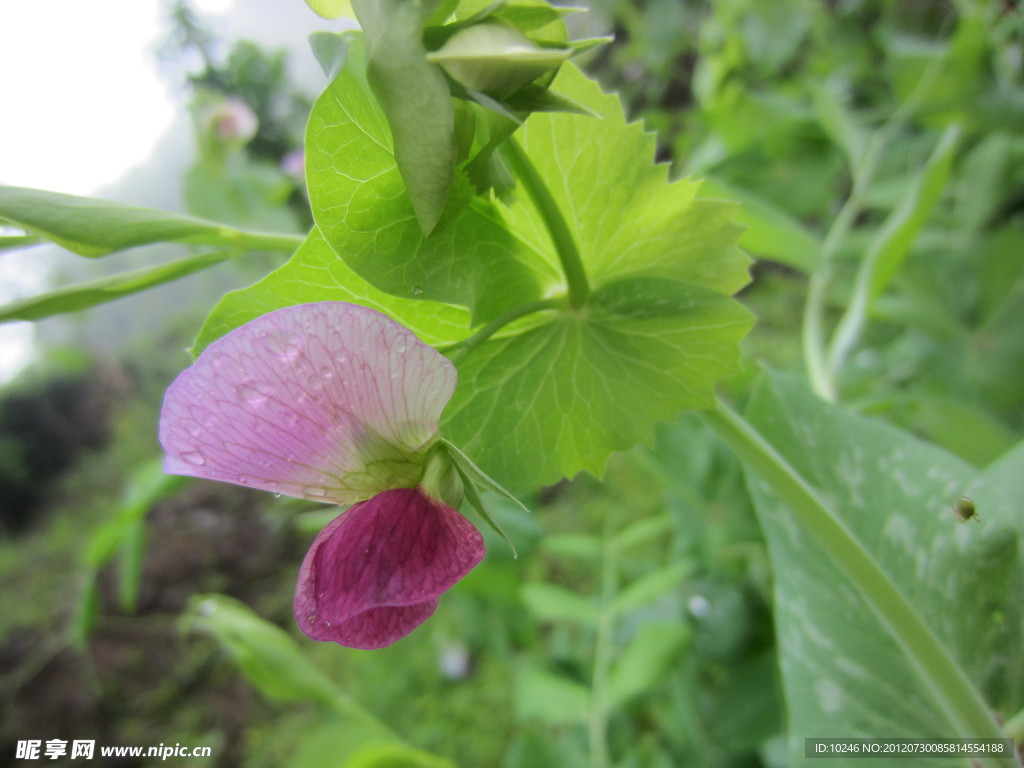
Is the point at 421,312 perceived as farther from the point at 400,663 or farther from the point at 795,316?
the point at 795,316

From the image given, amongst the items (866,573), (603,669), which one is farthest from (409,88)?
(603,669)

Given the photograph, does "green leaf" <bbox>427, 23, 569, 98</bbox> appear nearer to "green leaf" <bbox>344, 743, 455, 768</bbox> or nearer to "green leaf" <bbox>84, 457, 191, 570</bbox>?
"green leaf" <bbox>344, 743, 455, 768</bbox>

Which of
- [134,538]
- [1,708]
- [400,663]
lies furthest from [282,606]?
[134,538]

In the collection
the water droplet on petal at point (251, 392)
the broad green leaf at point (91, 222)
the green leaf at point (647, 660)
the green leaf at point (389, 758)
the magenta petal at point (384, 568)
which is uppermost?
the broad green leaf at point (91, 222)

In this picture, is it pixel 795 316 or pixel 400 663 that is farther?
pixel 795 316

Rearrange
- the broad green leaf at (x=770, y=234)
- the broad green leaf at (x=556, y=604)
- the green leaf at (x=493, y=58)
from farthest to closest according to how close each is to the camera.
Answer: the broad green leaf at (x=556, y=604) < the broad green leaf at (x=770, y=234) < the green leaf at (x=493, y=58)

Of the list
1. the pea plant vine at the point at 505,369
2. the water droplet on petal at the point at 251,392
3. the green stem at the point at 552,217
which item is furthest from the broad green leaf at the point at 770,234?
the water droplet on petal at the point at 251,392

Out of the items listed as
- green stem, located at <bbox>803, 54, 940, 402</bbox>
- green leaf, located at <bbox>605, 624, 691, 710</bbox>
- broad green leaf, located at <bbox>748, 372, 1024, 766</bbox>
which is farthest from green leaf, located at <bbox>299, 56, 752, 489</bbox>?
green leaf, located at <bbox>605, 624, 691, 710</bbox>

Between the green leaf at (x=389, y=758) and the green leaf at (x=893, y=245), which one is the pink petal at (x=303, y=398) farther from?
the green leaf at (x=893, y=245)
